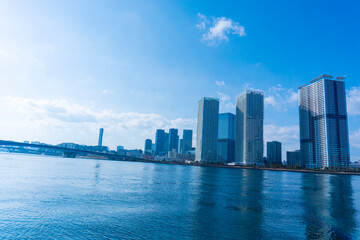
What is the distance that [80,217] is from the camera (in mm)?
27734

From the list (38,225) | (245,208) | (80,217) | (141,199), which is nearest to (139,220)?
(80,217)

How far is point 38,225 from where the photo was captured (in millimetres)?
24516

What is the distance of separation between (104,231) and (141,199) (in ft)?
56.4

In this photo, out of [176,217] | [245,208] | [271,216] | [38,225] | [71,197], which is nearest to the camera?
[38,225]

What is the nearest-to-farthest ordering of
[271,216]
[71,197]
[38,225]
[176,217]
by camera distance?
1. [38,225]
2. [176,217]
3. [271,216]
4. [71,197]

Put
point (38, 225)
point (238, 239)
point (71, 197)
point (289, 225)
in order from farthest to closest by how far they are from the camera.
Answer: point (71, 197) → point (289, 225) → point (38, 225) → point (238, 239)

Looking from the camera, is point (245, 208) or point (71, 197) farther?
point (71, 197)

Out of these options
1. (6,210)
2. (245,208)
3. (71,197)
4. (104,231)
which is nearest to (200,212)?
(245,208)

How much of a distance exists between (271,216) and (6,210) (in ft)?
114

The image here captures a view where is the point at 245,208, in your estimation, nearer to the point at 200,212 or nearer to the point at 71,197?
the point at 200,212

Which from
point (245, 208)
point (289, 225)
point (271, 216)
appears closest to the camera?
point (289, 225)

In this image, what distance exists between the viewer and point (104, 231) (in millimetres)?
23156

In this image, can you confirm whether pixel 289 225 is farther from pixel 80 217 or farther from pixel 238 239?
pixel 80 217

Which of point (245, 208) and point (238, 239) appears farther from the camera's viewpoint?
point (245, 208)
